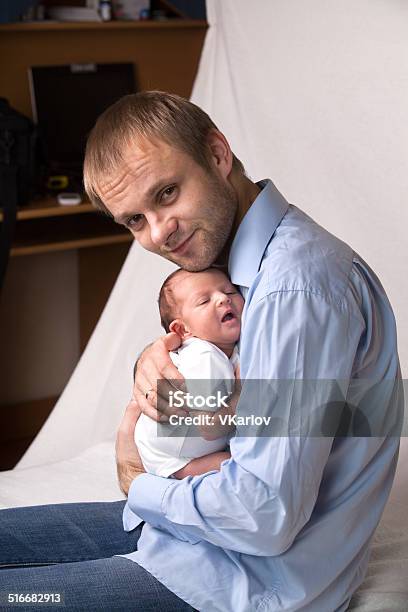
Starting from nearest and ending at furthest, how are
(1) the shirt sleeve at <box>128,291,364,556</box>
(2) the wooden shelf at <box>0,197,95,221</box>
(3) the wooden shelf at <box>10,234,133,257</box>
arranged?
(1) the shirt sleeve at <box>128,291,364,556</box>, (2) the wooden shelf at <box>0,197,95,221</box>, (3) the wooden shelf at <box>10,234,133,257</box>

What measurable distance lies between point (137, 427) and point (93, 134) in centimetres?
45

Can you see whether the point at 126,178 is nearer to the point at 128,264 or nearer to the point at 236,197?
the point at 236,197

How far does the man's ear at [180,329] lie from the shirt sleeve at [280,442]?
0.28 metres

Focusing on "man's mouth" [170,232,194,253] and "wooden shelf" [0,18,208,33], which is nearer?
"man's mouth" [170,232,194,253]

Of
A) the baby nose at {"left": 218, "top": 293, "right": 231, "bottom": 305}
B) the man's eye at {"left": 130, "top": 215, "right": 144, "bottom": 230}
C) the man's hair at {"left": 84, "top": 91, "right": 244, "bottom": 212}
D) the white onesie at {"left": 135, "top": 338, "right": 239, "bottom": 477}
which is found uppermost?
the man's hair at {"left": 84, "top": 91, "right": 244, "bottom": 212}

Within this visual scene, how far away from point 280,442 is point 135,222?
1.38 feet

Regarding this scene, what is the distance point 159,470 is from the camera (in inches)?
57.1

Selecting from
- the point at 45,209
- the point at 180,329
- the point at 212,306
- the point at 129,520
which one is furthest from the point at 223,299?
the point at 45,209

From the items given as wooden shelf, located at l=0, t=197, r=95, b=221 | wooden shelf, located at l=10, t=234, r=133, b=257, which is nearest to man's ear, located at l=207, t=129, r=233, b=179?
wooden shelf, located at l=0, t=197, r=95, b=221

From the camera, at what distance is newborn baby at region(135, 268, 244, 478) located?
1.41 meters

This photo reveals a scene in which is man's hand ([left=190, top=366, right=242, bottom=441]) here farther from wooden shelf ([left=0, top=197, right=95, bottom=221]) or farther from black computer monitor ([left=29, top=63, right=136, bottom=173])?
black computer monitor ([left=29, top=63, right=136, bottom=173])

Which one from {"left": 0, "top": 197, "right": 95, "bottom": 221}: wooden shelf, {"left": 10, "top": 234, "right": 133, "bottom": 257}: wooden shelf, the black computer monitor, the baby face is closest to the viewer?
the baby face

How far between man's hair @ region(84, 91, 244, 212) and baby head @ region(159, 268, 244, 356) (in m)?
0.18

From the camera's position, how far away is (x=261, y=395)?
1255 millimetres
